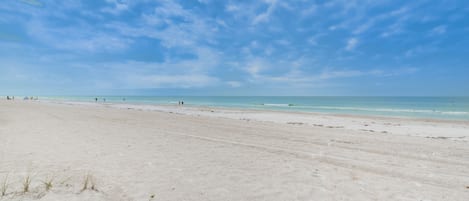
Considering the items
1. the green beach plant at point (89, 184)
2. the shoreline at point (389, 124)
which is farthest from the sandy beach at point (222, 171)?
the shoreline at point (389, 124)

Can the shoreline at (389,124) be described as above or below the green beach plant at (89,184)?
above

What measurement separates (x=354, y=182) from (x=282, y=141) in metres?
4.27

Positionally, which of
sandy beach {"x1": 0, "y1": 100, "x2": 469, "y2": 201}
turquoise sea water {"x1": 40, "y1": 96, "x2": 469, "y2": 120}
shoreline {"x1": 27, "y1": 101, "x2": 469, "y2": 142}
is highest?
turquoise sea water {"x1": 40, "y1": 96, "x2": 469, "y2": 120}

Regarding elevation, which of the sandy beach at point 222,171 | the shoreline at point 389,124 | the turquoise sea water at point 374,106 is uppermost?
the turquoise sea water at point 374,106

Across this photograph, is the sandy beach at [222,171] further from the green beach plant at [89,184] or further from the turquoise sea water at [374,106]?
the turquoise sea water at [374,106]

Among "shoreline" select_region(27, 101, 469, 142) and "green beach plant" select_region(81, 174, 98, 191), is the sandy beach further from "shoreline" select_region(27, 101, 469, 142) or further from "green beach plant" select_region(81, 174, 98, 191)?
"shoreline" select_region(27, 101, 469, 142)

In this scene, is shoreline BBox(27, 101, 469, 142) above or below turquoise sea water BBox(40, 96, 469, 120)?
below

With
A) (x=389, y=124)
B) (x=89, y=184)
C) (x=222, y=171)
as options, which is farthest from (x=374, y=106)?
(x=89, y=184)

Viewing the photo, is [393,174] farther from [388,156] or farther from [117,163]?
[117,163]

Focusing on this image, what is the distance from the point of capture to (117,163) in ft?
16.8

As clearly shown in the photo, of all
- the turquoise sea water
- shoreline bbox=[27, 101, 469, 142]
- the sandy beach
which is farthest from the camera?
the turquoise sea water

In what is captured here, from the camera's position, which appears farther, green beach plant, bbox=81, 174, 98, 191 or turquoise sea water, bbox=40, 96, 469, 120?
turquoise sea water, bbox=40, 96, 469, 120

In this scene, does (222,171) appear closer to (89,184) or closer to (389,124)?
(89,184)

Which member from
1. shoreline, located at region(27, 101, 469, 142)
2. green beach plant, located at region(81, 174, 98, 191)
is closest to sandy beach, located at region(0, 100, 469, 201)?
green beach plant, located at region(81, 174, 98, 191)
